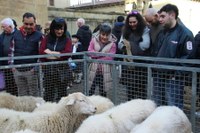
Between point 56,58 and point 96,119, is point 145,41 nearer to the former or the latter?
point 56,58

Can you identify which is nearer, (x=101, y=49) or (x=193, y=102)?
(x=193, y=102)

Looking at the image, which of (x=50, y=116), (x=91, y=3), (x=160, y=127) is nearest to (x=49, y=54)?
(x=50, y=116)

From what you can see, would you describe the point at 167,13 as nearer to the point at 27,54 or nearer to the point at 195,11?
the point at 27,54

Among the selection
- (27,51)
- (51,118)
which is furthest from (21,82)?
(51,118)

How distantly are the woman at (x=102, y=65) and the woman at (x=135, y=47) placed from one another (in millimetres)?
286

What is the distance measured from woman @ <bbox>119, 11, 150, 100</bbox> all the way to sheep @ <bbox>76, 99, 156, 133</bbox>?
0.55 metres

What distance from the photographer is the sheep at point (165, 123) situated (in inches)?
152

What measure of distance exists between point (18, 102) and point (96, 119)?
5.41ft

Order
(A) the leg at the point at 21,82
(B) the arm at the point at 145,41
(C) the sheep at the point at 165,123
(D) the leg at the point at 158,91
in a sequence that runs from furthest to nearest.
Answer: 1. (A) the leg at the point at 21,82
2. (B) the arm at the point at 145,41
3. (D) the leg at the point at 158,91
4. (C) the sheep at the point at 165,123

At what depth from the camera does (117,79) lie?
5547 millimetres

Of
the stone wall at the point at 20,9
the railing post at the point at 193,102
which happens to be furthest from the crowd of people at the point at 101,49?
the stone wall at the point at 20,9

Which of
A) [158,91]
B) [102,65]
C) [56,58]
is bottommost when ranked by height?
[158,91]

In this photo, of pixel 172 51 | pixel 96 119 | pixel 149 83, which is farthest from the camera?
pixel 149 83

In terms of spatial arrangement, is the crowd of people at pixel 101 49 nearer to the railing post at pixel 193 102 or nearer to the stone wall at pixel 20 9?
the railing post at pixel 193 102
